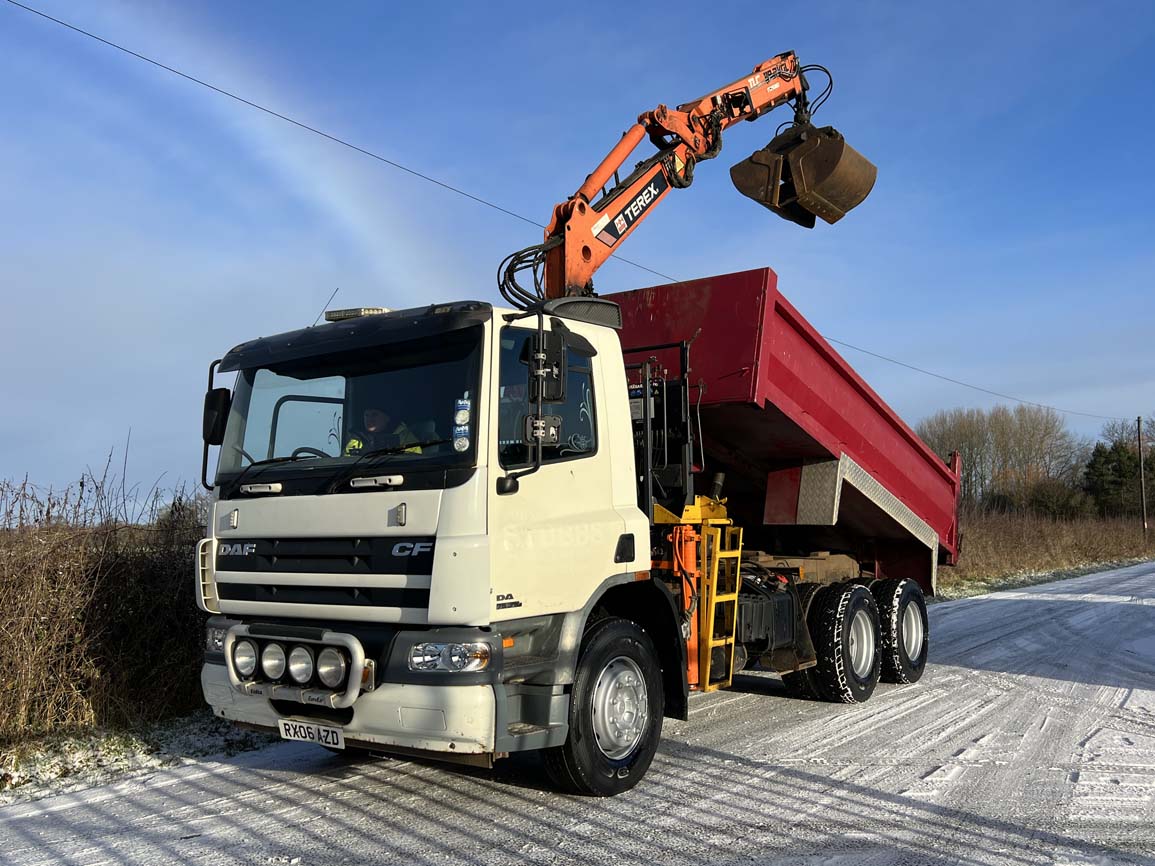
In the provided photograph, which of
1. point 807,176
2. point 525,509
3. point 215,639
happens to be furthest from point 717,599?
point 807,176

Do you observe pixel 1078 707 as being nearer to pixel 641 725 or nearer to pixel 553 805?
pixel 641 725

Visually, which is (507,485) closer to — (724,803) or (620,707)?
(620,707)

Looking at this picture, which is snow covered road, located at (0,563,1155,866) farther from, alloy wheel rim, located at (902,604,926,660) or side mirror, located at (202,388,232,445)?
side mirror, located at (202,388,232,445)

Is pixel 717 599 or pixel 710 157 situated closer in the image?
pixel 717 599

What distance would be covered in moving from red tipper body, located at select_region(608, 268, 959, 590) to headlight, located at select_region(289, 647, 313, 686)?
3289 mm

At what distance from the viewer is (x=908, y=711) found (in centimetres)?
735

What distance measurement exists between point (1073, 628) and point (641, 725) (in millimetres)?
9871

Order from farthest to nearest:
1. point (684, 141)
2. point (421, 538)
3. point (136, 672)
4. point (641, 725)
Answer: point (684, 141), point (136, 672), point (641, 725), point (421, 538)

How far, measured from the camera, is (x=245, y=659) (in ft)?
16.2

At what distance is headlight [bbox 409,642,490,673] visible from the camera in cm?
428

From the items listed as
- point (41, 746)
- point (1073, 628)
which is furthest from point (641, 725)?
point (1073, 628)

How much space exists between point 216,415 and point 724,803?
12.0 ft

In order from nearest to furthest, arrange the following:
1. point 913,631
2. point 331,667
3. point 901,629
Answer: point 331,667 < point 901,629 < point 913,631

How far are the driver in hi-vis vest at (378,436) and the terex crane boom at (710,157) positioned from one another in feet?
7.41
